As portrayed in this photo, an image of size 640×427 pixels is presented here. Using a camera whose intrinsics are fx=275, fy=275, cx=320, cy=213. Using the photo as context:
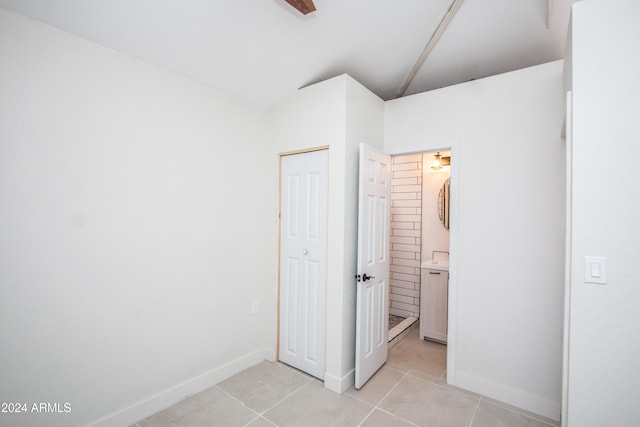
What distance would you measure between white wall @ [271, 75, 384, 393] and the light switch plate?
149 centimetres

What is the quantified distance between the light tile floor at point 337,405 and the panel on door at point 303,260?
0.24 m

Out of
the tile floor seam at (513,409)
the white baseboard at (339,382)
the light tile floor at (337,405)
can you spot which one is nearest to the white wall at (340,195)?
the white baseboard at (339,382)

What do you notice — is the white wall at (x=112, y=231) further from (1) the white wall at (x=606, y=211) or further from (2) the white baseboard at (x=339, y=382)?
(1) the white wall at (x=606, y=211)

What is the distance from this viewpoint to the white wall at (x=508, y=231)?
2.11 metres

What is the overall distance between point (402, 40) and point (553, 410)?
3141 millimetres

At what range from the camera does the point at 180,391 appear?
2197mm

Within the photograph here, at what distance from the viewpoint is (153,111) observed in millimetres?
2082

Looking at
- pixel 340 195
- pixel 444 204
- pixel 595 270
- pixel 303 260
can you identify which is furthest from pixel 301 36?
pixel 444 204

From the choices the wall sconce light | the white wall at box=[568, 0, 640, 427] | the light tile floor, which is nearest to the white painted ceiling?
the white wall at box=[568, 0, 640, 427]

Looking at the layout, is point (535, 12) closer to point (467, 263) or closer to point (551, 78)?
point (551, 78)

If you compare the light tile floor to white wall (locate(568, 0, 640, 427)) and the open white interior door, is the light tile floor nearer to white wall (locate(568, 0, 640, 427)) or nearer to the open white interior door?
the open white interior door

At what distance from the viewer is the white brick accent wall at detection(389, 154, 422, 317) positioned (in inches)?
158

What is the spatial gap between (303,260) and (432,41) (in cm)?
229

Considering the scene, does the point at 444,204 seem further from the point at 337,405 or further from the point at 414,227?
the point at 337,405
